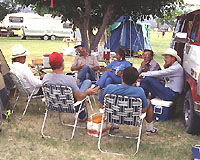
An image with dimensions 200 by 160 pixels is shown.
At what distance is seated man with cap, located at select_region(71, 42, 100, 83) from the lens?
602cm

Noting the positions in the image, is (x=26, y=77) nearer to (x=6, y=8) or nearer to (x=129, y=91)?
(x=129, y=91)

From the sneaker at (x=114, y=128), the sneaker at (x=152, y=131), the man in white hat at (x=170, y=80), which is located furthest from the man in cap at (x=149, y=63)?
the sneaker at (x=114, y=128)

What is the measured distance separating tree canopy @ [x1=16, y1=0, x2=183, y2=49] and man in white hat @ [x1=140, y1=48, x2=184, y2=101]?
2.69 meters

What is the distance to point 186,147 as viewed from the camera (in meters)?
4.06

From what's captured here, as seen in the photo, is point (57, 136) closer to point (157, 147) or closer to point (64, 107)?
point (64, 107)

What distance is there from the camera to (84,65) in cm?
613

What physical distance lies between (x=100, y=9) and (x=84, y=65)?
3.34 metres

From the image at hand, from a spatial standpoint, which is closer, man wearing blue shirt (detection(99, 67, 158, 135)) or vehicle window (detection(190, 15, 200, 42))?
man wearing blue shirt (detection(99, 67, 158, 135))

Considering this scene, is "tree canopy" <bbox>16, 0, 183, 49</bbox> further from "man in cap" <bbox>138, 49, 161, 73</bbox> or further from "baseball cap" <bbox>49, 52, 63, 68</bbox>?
"baseball cap" <bbox>49, 52, 63, 68</bbox>

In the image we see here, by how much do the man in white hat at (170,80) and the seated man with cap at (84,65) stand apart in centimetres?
136

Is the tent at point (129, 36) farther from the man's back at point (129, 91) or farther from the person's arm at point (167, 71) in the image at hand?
the man's back at point (129, 91)

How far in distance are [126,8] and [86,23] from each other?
4.14 ft

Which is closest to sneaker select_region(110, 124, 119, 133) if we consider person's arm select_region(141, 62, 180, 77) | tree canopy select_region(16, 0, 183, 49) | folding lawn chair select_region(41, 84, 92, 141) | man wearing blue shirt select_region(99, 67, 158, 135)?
folding lawn chair select_region(41, 84, 92, 141)


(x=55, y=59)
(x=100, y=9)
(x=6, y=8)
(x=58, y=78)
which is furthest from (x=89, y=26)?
(x=6, y=8)
